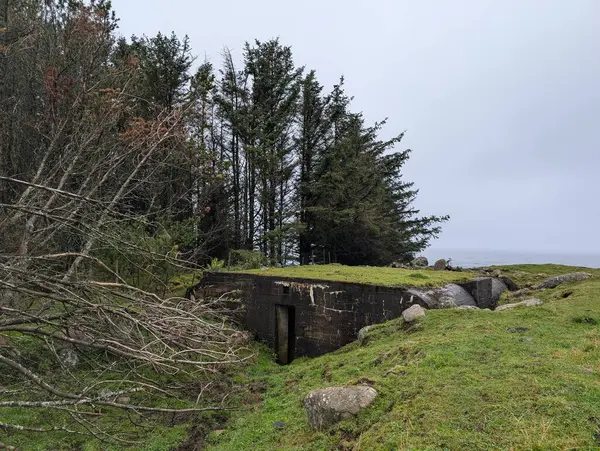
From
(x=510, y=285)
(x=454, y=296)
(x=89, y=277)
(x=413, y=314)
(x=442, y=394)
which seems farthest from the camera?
(x=510, y=285)

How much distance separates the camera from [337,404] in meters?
4.41

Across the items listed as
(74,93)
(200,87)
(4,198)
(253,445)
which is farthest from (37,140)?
(253,445)

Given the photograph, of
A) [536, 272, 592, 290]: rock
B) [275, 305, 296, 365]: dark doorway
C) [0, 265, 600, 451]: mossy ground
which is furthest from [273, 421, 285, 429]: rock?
[536, 272, 592, 290]: rock

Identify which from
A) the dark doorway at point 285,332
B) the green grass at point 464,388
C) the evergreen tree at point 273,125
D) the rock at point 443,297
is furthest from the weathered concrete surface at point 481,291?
the evergreen tree at point 273,125

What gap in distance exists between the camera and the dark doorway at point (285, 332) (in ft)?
37.4

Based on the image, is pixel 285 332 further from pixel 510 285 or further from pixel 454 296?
pixel 510 285

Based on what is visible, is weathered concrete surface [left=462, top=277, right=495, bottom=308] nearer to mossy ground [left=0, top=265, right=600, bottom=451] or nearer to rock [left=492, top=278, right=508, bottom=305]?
rock [left=492, top=278, right=508, bottom=305]

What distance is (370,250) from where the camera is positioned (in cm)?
2153

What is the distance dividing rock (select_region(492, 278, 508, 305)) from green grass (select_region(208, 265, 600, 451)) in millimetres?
4147

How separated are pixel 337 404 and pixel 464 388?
1288mm

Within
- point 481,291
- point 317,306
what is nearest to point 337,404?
point 317,306

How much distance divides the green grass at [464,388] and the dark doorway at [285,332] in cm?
359

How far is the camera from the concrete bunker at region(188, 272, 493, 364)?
31.1 feet

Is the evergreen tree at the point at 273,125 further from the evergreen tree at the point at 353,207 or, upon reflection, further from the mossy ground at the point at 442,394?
the mossy ground at the point at 442,394
